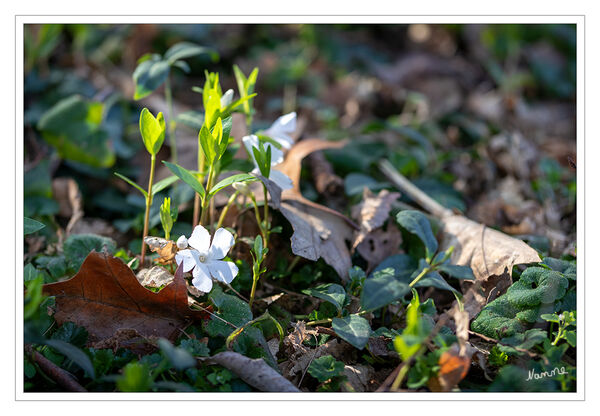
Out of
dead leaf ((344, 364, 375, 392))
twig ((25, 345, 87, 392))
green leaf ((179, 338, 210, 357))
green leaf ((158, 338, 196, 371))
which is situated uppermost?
green leaf ((158, 338, 196, 371))

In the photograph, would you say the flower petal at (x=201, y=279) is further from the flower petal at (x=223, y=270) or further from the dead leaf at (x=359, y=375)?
the dead leaf at (x=359, y=375)

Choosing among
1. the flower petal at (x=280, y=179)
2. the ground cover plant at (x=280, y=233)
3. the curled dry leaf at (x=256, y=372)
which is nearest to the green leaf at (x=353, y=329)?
the ground cover plant at (x=280, y=233)

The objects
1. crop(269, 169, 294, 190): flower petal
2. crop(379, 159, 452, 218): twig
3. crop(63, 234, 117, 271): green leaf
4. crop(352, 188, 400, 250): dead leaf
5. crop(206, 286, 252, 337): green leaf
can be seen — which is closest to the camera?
crop(206, 286, 252, 337): green leaf

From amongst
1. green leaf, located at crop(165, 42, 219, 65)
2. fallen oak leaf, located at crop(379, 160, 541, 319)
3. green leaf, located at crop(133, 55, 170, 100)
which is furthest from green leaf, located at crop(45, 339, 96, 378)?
fallen oak leaf, located at crop(379, 160, 541, 319)

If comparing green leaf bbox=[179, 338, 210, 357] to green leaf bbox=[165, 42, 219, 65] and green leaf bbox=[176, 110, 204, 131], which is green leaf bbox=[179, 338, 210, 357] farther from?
green leaf bbox=[165, 42, 219, 65]

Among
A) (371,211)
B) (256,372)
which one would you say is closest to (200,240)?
(256,372)
